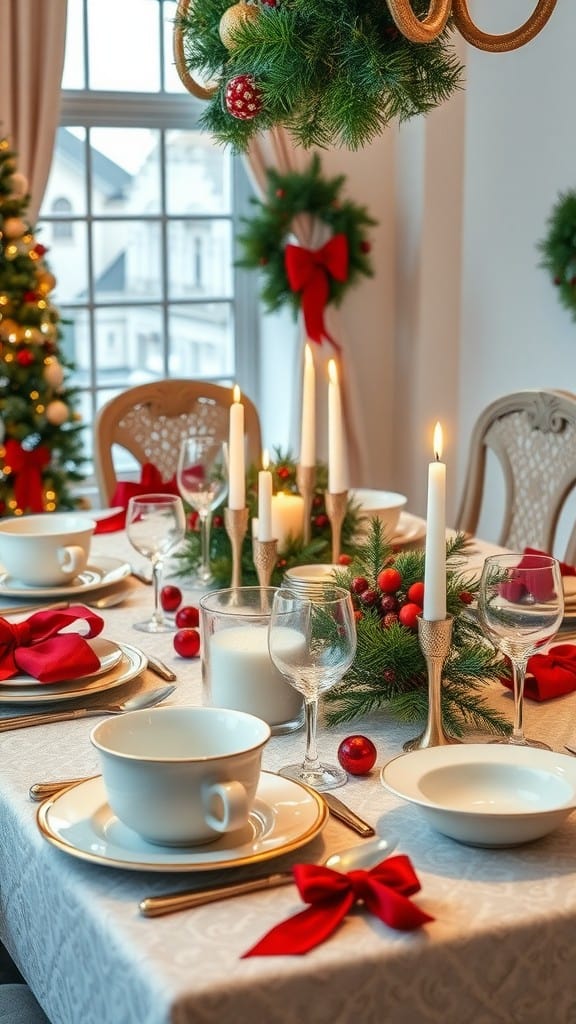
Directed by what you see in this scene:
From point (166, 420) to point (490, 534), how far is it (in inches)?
64.7

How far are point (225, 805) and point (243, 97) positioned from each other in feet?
3.23

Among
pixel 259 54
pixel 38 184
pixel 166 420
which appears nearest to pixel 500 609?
pixel 259 54

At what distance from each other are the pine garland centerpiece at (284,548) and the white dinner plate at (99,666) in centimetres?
34

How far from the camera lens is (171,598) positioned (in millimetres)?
1788

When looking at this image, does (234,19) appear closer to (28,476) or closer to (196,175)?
(28,476)

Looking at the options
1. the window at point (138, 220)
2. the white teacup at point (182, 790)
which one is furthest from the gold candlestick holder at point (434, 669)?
the window at point (138, 220)

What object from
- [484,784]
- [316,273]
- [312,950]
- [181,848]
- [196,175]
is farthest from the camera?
[196,175]

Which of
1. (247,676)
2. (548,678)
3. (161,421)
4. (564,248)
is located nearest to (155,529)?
(247,676)

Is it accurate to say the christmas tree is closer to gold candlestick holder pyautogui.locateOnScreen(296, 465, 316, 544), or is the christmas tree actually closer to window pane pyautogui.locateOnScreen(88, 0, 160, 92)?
window pane pyautogui.locateOnScreen(88, 0, 160, 92)

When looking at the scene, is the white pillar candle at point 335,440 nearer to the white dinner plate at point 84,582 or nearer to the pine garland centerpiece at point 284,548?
the pine garland centerpiece at point 284,548

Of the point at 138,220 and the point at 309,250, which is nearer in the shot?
the point at 309,250

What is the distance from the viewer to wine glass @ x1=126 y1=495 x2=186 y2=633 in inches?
66.7

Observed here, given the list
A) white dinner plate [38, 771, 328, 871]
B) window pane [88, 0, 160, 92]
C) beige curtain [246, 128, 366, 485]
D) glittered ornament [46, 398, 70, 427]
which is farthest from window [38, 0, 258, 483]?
white dinner plate [38, 771, 328, 871]

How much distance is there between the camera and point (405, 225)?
14.3 feet
